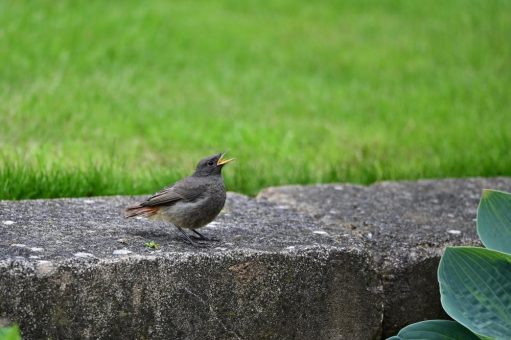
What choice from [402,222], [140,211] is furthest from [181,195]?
[402,222]

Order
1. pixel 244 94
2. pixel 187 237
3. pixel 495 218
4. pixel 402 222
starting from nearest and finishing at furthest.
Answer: pixel 495 218
pixel 187 237
pixel 402 222
pixel 244 94

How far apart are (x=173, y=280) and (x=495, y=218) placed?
1.10m

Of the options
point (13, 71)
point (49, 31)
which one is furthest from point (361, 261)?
point (49, 31)

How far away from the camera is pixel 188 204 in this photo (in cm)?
333

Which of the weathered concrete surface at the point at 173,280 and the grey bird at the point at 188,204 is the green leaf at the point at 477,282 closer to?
the weathered concrete surface at the point at 173,280

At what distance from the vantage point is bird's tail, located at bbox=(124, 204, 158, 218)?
3.36 m

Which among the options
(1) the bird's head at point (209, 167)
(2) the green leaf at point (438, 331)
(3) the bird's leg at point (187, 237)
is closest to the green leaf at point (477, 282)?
(2) the green leaf at point (438, 331)

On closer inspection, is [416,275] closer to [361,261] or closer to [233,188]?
[361,261]

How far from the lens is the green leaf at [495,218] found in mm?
2918

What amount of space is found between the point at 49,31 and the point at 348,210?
405 centimetres

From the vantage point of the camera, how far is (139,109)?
20.7ft

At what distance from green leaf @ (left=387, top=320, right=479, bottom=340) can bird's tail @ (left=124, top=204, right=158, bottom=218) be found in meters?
1.11

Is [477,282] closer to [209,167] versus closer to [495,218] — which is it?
[495,218]

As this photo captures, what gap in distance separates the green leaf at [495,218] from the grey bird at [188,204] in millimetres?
984
